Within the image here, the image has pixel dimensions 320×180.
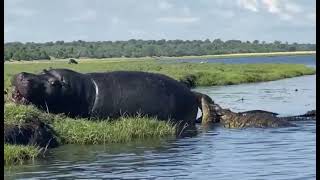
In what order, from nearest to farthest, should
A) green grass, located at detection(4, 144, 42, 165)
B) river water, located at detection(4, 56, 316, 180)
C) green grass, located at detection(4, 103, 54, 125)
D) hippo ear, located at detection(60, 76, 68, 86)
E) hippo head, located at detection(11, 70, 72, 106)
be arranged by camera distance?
river water, located at detection(4, 56, 316, 180)
green grass, located at detection(4, 144, 42, 165)
green grass, located at detection(4, 103, 54, 125)
hippo head, located at detection(11, 70, 72, 106)
hippo ear, located at detection(60, 76, 68, 86)

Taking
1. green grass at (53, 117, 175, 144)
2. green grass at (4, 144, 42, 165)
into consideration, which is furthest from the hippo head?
green grass at (4, 144, 42, 165)

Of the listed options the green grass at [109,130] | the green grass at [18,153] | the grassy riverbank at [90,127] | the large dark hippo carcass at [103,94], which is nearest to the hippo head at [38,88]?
the large dark hippo carcass at [103,94]

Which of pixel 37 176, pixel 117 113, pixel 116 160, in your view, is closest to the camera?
pixel 37 176

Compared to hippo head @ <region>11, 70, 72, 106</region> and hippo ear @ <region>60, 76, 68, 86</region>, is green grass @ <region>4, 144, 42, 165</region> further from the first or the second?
hippo ear @ <region>60, 76, 68, 86</region>

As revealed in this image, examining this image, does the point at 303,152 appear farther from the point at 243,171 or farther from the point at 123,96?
the point at 123,96

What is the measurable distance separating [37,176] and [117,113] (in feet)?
25.6

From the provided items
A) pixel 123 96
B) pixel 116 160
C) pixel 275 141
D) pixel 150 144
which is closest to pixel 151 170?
pixel 116 160

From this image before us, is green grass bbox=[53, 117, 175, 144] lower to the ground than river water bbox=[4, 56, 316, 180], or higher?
higher

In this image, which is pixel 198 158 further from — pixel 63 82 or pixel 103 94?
pixel 63 82

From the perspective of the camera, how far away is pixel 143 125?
21.6 m

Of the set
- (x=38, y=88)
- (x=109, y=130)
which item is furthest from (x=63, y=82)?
(x=109, y=130)

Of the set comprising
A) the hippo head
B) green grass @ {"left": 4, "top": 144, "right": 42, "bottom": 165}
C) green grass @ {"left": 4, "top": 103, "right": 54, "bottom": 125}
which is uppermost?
the hippo head

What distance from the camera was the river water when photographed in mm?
15414
